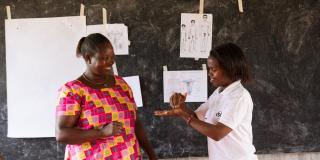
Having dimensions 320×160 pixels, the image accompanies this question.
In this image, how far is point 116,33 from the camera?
7.78ft

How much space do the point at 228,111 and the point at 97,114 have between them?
0.59m

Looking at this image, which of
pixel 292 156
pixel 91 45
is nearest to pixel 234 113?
pixel 91 45

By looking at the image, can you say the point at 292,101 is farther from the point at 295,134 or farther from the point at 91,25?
the point at 91,25

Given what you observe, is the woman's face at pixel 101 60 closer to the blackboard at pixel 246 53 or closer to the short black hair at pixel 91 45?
the short black hair at pixel 91 45

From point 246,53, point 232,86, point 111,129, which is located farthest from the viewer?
point 246,53

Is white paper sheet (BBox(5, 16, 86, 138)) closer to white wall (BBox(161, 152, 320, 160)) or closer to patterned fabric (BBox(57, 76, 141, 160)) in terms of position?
patterned fabric (BBox(57, 76, 141, 160))

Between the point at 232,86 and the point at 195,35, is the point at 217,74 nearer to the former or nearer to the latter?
the point at 232,86

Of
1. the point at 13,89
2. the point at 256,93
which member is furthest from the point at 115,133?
the point at 256,93

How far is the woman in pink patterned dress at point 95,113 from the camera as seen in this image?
59.8 inches

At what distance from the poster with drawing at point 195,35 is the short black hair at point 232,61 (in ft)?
2.61

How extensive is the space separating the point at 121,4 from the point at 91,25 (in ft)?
0.83

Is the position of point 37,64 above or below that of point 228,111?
above

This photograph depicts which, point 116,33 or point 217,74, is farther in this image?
point 116,33

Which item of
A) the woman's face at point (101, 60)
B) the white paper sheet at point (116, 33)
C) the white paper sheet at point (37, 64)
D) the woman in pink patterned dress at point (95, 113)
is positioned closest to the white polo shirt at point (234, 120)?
the woman in pink patterned dress at point (95, 113)
